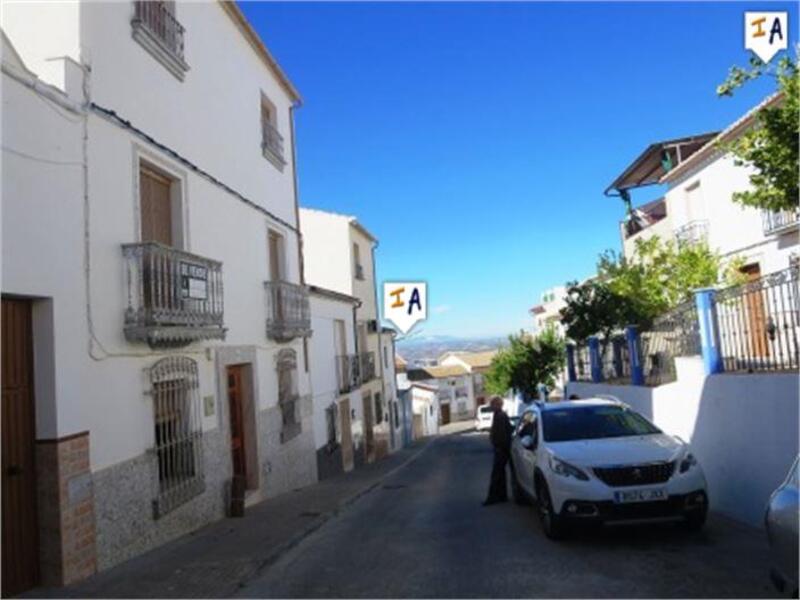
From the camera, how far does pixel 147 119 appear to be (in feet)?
28.9

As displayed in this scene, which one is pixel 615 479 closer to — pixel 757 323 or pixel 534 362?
pixel 757 323

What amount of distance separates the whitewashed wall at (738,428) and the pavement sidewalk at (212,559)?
201 inches

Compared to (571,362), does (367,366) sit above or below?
above

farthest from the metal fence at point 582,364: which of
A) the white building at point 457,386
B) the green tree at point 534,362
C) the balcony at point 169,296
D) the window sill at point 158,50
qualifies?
the white building at point 457,386

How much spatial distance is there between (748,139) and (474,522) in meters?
5.40

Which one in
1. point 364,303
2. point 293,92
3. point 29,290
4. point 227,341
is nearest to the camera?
point 29,290

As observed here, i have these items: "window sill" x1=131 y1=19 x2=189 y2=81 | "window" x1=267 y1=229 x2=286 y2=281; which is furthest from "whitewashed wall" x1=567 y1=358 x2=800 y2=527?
"window sill" x1=131 y1=19 x2=189 y2=81

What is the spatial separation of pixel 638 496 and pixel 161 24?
7.93m

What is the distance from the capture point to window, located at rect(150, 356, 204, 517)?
8.45 m

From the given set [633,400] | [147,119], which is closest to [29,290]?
[147,119]

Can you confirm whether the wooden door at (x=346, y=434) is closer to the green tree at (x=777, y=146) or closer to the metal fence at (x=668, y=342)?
the metal fence at (x=668, y=342)

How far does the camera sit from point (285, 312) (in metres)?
13.9

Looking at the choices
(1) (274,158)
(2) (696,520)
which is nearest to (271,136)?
(1) (274,158)

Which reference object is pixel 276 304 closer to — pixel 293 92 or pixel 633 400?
pixel 293 92
